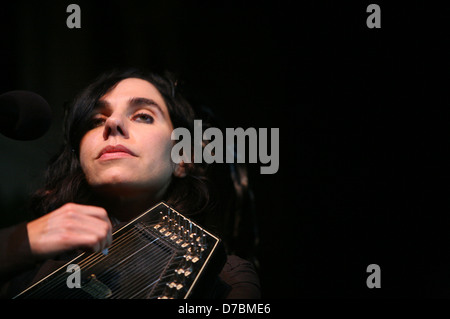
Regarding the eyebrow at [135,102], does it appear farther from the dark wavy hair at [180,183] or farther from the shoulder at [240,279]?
the shoulder at [240,279]

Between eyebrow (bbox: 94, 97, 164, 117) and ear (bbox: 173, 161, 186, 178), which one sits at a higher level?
eyebrow (bbox: 94, 97, 164, 117)

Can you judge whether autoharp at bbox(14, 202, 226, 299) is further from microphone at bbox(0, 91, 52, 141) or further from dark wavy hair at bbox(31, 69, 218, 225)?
microphone at bbox(0, 91, 52, 141)

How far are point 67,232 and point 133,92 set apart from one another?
31.1 inches

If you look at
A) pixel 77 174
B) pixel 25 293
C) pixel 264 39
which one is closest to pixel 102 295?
pixel 25 293

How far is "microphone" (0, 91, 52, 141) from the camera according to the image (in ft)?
4.01

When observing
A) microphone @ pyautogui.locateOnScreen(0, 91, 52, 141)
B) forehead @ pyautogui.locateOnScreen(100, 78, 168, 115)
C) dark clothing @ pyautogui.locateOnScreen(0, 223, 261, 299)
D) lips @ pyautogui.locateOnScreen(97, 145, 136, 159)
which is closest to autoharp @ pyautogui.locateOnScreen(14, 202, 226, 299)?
dark clothing @ pyautogui.locateOnScreen(0, 223, 261, 299)

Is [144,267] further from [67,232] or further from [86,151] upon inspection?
[86,151]

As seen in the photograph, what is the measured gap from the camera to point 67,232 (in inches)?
43.5

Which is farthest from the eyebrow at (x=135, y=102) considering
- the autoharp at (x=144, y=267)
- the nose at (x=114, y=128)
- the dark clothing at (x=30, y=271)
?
the dark clothing at (x=30, y=271)

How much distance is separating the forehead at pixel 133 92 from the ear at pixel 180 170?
0.25 metres
